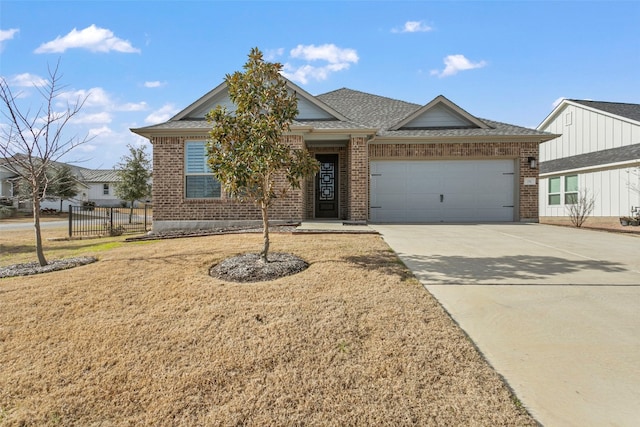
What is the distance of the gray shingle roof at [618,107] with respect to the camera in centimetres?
1789

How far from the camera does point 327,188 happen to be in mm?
13539

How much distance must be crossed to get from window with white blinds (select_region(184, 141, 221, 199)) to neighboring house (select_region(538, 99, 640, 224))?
1578cm

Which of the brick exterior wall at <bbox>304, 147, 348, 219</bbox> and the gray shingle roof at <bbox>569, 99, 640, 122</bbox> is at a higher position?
the gray shingle roof at <bbox>569, 99, 640, 122</bbox>

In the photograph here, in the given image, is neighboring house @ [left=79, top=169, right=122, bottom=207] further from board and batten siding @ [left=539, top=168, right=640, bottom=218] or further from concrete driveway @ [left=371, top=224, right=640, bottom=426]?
board and batten siding @ [left=539, top=168, right=640, bottom=218]

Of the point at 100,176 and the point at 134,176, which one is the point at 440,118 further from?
the point at 100,176

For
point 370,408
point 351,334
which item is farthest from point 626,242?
point 370,408

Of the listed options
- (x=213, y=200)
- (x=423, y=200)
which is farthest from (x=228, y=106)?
(x=423, y=200)

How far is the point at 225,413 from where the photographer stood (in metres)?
2.51

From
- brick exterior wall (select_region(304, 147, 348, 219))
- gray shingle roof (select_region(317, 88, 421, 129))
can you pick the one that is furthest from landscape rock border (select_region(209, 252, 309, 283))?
gray shingle roof (select_region(317, 88, 421, 129))

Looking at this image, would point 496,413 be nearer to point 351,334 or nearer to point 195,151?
point 351,334

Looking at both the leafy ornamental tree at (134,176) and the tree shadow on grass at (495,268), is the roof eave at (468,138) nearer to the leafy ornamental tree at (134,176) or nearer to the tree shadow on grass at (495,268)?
the tree shadow on grass at (495,268)

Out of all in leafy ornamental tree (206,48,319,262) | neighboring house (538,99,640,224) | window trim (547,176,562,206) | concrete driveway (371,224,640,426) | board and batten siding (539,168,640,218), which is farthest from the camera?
window trim (547,176,562,206)

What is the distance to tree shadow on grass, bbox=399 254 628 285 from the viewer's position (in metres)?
5.05

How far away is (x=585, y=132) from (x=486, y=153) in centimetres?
1123
